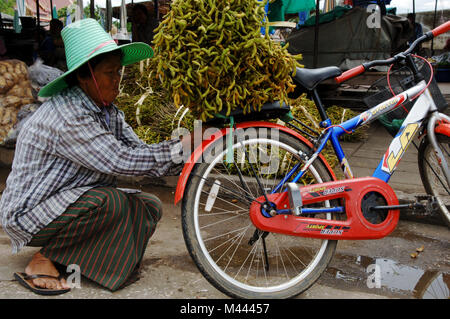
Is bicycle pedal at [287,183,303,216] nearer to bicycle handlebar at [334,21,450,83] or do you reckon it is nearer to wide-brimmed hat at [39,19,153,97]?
bicycle handlebar at [334,21,450,83]

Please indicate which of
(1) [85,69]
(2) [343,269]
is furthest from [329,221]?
(1) [85,69]

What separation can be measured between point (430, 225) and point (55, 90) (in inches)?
115

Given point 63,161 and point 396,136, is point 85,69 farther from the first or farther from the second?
point 396,136

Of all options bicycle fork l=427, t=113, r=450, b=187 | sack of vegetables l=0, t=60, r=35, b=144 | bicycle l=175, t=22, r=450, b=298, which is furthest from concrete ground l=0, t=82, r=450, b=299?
sack of vegetables l=0, t=60, r=35, b=144

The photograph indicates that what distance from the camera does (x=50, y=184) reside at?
2.14 metres

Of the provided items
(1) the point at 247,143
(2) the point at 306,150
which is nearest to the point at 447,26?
(2) the point at 306,150

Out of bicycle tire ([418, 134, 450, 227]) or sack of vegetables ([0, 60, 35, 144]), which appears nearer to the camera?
bicycle tire ([418, 134, 450, 227])

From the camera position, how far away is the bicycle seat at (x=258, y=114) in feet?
6.67

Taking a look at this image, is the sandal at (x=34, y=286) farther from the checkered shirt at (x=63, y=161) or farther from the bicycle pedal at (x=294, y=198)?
the bicycle pedal at (x=294, y=198)

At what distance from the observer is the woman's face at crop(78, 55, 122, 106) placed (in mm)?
2178

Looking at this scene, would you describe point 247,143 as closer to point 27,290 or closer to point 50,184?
point 50,184

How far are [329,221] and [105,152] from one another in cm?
123

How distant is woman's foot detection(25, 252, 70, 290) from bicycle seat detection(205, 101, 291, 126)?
121cm

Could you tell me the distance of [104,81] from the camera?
7.21 feet
